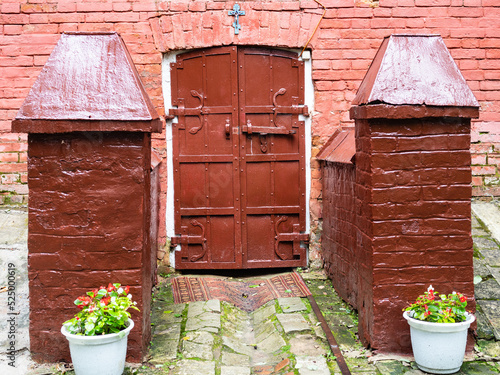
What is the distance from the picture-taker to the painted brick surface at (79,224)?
351cm

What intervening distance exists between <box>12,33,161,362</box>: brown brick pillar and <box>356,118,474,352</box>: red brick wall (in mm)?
1591

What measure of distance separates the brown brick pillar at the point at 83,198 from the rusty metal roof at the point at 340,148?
1.74 metres

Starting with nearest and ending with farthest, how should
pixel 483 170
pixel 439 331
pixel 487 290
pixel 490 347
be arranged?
pixel 439 331 → pixel 490 347 → pixel 487 290 → pixel 483 170

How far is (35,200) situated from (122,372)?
1.26 metres

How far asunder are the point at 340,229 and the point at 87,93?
2.60m

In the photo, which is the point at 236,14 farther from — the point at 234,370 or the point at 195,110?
the point at 234,370

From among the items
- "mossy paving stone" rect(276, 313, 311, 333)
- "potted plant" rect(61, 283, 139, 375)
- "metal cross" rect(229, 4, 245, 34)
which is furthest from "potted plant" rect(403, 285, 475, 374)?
A: "metal cross" rect(229, 4, 245, 34)

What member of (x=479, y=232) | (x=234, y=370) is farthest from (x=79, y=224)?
(x=479, y=232)

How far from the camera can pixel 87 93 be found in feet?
11.5

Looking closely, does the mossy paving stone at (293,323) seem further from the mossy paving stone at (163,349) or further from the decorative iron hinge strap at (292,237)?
the decorative iron hinge strap at (292,237)

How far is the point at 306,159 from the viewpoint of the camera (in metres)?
5.77

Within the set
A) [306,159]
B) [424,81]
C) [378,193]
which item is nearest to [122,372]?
[378,193]

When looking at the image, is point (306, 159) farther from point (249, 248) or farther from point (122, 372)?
point (122, 372)

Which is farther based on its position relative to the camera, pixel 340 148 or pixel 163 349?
pixel 340 148
